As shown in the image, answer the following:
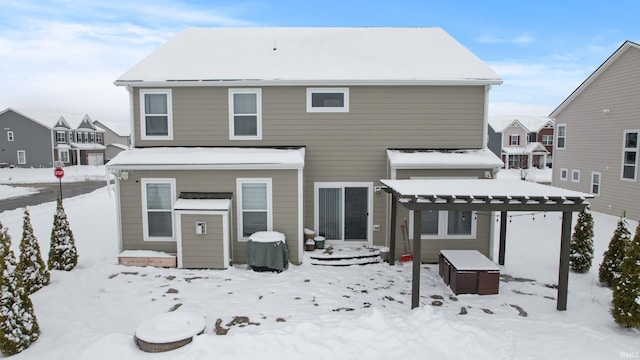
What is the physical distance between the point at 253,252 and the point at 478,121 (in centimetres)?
835

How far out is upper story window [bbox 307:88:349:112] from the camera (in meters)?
12.3

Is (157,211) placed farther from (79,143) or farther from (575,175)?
(79,143)

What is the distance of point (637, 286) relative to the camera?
716 centimetres

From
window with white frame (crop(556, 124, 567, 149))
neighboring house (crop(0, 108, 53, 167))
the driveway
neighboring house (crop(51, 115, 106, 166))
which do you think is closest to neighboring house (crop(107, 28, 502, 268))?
window with white frame (crop(556, 124, 567, 149))

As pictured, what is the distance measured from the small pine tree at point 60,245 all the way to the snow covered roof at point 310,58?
4.49 m

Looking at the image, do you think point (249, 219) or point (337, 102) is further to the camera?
point (337, 102)

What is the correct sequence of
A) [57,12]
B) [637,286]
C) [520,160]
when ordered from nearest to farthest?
[637,286] < [57,12] < [520,160]

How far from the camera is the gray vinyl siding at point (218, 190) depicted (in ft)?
36.6

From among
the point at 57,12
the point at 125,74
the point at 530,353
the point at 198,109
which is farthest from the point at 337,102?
the point at 57,12

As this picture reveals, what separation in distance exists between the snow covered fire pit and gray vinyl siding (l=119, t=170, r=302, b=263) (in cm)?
431

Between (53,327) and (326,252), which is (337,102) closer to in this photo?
(326,252)

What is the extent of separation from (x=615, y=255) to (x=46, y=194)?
31608mm

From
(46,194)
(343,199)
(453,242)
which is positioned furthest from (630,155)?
(46,194)

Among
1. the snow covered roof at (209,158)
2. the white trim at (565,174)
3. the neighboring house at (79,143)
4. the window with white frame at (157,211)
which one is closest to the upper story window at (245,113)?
the snow covered roof at (209,158)
